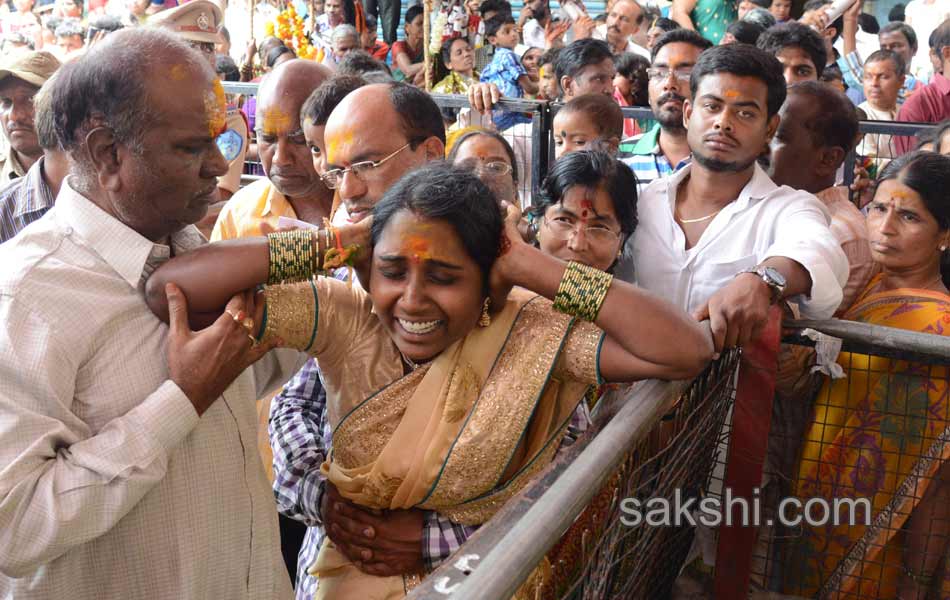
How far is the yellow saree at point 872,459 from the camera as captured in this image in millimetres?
2090

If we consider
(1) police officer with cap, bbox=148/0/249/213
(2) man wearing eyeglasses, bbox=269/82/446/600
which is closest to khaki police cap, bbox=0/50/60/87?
(1) police officer with cap, bbox=148/0/249/213

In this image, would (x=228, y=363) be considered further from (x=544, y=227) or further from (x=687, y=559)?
(x=687, y=559)

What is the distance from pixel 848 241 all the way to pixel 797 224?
568mm

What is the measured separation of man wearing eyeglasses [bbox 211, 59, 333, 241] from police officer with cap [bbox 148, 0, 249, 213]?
1.24 metres

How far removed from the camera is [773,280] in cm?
188

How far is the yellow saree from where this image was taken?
209 centimetres

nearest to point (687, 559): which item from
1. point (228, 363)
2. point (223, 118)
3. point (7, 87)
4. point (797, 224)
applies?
point (797, 224)

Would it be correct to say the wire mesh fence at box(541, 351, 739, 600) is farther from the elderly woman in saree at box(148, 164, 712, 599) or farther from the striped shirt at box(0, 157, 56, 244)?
the striped shirt at box(0, 157, 56, 244)

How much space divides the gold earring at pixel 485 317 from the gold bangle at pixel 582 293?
0.15 m

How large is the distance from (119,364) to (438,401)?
56 cm

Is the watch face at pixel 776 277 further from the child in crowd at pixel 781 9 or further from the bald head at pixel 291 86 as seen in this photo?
the child in crowd at pixel 781 9

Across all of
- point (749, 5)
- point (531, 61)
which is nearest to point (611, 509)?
point (749, 5)

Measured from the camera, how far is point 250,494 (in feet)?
5.09

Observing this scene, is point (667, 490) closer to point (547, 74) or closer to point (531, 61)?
point (547, 74)
